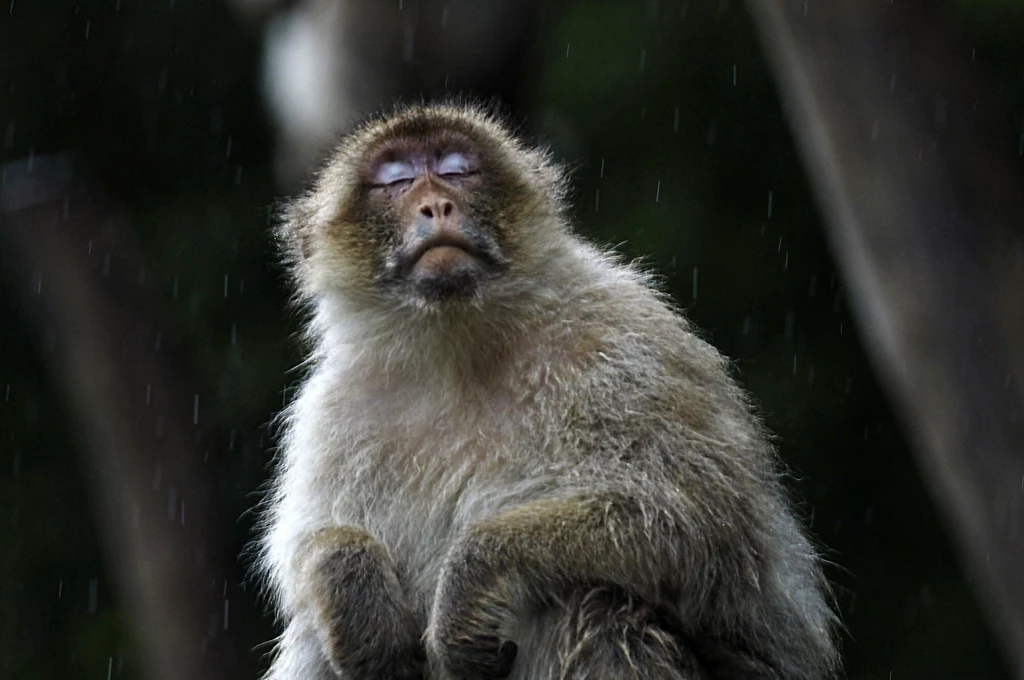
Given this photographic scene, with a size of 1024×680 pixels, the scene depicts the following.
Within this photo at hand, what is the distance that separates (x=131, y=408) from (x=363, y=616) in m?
4.59

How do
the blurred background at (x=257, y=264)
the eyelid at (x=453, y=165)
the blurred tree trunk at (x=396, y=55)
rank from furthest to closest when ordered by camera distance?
the blurred background at (x=257, y=264)
the blurred tree trunk at (x=396, y=55)
the eyelid at (x=453, y=165)

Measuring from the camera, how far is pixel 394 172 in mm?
4695

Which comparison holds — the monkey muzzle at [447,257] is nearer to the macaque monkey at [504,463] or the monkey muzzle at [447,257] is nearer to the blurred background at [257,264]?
the macaque monkey at [504,463]

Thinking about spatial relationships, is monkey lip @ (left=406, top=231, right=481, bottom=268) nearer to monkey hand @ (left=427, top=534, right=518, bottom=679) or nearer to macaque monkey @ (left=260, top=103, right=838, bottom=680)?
macaque monkey @ (left=260, top=103, right=838, bottom=680)

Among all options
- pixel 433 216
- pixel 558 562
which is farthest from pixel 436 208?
pixel 558 562

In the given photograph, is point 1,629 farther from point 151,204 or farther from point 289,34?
point 289,34

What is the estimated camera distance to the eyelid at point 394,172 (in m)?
4.67

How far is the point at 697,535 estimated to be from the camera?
13.8 ft

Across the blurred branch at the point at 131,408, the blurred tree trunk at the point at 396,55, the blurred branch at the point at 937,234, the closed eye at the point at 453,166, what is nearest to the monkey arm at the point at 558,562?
the closed eye at the point at 453,166

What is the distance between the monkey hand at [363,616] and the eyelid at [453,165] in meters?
1.21

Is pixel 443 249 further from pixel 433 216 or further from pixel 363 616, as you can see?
pixel 363 616

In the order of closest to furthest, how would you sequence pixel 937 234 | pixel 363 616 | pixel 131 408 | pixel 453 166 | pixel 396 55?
pixel 363 616, pixel 453 166, pixel 937 234, pixel 396 55, pixel 131 408

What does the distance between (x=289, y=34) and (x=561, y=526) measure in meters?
5.30

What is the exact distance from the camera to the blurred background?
326 inches
